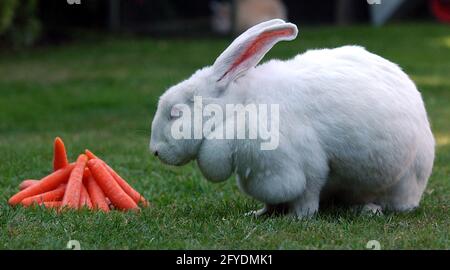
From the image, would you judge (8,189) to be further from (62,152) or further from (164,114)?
(164,114)

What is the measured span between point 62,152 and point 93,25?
11752mm

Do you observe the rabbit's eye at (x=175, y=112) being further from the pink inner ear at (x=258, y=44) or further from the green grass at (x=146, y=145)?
the green grass at (x=146, y=145)

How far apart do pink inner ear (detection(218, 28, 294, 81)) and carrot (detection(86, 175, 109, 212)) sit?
1.16m

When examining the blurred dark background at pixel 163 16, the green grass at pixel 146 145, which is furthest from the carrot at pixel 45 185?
the blurred dark background at pixel 163 16

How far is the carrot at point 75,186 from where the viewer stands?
544 centimetres

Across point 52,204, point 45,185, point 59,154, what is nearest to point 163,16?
point 59,154

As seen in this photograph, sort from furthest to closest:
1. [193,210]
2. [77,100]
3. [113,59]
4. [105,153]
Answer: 1. [113,59]
2. [77,100]
3. [105,153]
4. [193,210]

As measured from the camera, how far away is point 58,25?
16812mm

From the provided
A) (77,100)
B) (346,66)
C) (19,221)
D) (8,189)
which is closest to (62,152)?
(8,189)

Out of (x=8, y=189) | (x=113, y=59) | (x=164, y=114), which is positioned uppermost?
(x=164, y=114)

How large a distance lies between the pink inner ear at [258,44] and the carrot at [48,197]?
1370 mm

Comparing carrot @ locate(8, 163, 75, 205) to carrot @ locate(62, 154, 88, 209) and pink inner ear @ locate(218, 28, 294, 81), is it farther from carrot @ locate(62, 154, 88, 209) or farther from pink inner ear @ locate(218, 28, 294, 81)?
pink inner ear @ locate(218, 28, 294, 81)
